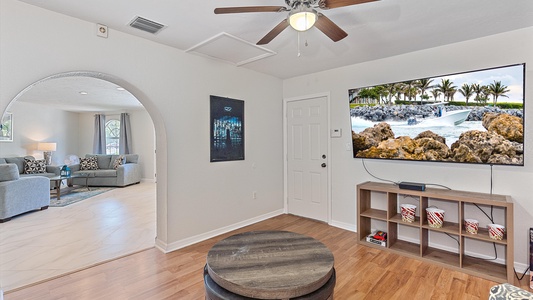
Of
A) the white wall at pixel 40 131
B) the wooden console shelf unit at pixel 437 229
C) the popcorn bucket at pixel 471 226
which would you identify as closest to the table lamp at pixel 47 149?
the white wall at pixel 40 131

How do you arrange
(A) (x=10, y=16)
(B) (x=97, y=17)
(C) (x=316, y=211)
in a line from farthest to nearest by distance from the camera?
1. (C) (x=316, y=211)
2. (B) (x=97, y=17)
3. (A) (x=10, y=16)

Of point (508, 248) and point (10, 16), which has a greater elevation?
point (10, 16)

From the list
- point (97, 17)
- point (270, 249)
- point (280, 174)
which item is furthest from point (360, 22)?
point (280, 174)

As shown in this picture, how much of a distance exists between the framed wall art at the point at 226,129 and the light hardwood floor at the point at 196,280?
1.33m

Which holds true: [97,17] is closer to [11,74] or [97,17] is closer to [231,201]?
[11,74]

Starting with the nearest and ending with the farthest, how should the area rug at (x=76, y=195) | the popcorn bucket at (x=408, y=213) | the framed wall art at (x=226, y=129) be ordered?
the popcorn bucket at (x=408, y=213), the framed wall art at (x=226, y=129), the area rug at (x=76, y=195)

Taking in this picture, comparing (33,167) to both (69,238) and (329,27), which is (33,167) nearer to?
(69,238)

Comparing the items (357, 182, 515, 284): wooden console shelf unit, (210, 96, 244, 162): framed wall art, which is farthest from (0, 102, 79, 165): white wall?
(357, 182, 515, 284): wooden console shelf unit

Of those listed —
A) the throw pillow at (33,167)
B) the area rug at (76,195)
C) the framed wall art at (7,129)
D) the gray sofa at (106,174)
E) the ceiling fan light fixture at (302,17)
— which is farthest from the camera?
the gray sofa at (106,174)

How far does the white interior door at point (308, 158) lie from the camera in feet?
13.3

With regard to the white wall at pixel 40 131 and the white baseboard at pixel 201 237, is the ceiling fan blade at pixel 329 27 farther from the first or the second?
the white wall at pixel 40 131

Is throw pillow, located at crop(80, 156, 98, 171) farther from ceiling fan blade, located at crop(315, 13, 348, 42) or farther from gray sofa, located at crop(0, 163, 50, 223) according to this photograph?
ceiling fan blade, located at crop(315, 13, 348, 42)

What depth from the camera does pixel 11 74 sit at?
1996mm

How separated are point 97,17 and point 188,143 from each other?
155 cm
